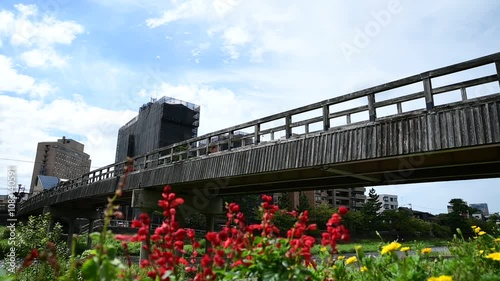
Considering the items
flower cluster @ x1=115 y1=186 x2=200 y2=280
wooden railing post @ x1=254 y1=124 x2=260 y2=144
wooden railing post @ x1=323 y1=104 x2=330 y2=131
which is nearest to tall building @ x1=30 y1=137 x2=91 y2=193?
wooden railing post @ x1=254 y1=124 x2=260 y2=144

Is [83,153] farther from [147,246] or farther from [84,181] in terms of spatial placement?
[147,246]

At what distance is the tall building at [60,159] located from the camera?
439 feet

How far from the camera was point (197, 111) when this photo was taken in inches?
2864

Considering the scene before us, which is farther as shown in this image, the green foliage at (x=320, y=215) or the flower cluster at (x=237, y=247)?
the green foliage at (x=320, y=215)

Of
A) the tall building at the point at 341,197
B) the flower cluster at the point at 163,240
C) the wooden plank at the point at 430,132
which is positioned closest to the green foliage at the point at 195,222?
the tall building at the point at 341,197

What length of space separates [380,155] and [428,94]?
181cm

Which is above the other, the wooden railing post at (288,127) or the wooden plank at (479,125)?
the wooden railing post at (288,127)

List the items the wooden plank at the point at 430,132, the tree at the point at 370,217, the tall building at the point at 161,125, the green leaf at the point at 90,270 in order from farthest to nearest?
the tall building at the point at 161,125 < the tree at the point at 370,217 < the wooden plank at the point at 430,132 < the green leaf at the point at 90,270

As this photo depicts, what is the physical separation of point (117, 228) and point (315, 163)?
4471cm

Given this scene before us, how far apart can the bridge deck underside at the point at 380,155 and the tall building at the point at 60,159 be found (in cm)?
13490

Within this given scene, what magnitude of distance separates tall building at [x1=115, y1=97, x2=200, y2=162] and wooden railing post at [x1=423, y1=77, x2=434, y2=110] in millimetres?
61051

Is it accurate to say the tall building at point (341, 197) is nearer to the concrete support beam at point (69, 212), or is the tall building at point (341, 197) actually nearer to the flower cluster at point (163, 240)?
the concrete support beam at point (69, 212)

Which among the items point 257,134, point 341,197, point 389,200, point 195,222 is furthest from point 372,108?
point 389,200

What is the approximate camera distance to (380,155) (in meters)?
8.84
